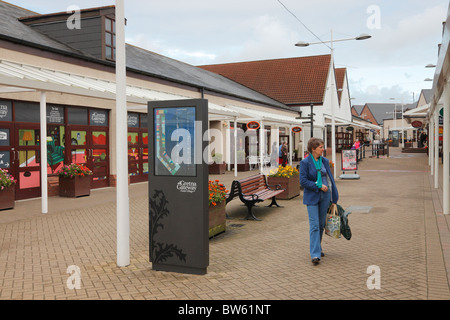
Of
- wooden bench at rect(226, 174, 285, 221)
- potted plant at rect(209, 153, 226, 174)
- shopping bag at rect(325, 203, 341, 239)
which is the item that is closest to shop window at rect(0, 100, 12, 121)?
wooden bench at rect(226, 174, 285, 221)

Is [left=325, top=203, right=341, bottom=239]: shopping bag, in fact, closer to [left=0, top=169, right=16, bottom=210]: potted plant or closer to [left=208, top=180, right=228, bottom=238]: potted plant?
[left=208, top=180, right=228, bottom=238]: potted plant

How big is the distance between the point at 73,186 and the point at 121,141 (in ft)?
25.4

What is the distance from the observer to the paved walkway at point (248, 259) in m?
4.78

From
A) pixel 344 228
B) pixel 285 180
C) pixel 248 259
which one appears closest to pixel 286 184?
pixel 285 180

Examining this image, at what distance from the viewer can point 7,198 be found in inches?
408

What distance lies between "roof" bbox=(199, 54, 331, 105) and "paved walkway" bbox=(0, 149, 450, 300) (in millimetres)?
30602

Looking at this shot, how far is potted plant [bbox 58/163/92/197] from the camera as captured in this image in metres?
12.7

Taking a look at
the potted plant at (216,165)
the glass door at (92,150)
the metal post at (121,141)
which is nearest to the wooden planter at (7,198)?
the glass door at (92,150)

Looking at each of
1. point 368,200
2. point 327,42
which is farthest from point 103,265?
point 327,42

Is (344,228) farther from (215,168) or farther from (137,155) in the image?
(215,168)

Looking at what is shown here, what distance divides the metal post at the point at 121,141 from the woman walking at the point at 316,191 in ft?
7.76
